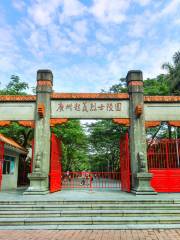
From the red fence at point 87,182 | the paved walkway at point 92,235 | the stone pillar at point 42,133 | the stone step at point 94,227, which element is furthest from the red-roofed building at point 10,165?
the paved walkway at point 92,235

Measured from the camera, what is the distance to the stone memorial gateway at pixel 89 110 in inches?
412

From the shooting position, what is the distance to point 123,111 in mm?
10789

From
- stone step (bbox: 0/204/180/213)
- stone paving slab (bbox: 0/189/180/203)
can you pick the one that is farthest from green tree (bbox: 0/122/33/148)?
stone step (bbox: 0/204/180/213)

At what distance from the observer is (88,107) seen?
10773 millimetres

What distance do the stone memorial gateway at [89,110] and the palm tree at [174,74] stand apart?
10686 millimetres

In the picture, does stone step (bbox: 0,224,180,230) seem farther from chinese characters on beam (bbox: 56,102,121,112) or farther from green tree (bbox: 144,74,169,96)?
green tree (bbox: 144,74,169,96)

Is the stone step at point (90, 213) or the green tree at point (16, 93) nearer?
the stone step at point (90, 213)

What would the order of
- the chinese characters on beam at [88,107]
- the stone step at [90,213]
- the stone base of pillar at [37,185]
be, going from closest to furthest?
the stone step at [90,213] → the stone base of pillar at [37,185] → the chinese characters on beam at [88,107]

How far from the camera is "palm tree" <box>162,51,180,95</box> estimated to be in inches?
819

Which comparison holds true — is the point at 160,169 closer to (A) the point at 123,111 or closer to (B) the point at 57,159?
(A) the point at 123,111

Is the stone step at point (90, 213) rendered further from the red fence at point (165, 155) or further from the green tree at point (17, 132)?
the green tree at point (17, 132)

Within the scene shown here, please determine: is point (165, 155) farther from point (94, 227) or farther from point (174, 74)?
point (174, 74)

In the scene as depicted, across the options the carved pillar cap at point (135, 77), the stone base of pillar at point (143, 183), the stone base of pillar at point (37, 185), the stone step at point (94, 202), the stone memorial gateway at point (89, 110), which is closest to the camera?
the stone step at point (94, 202)

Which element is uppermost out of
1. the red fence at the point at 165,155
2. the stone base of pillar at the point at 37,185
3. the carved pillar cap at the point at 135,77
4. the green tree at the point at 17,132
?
the carved pillar cap at the point at 135,77
